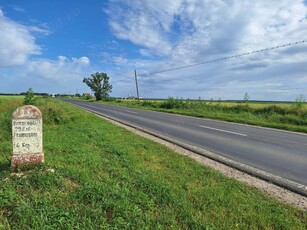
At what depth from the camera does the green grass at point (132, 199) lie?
143 inches

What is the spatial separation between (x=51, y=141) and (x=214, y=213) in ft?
22.1

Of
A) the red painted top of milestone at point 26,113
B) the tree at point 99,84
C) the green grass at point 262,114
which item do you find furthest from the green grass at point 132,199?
the tree at point 99,84

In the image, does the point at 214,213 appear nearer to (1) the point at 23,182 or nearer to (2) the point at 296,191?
(2) the point at 296,191

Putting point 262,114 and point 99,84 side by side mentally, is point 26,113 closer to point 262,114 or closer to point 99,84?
point 262,114

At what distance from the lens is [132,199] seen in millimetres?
4281

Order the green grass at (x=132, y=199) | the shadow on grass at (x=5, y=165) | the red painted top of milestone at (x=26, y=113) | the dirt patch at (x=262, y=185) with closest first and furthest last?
1. the green grass at (x=132, y=199)
2. the dirt patch at (x=262, y=185)
3. the red painted top of milestone at (x=26, y=113)
4. the shadow on grass at (x=5, y=165)

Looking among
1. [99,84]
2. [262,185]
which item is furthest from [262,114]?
[99,84]

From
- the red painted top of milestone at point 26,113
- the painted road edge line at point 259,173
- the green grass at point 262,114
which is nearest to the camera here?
the painted road edge line at point 259,173

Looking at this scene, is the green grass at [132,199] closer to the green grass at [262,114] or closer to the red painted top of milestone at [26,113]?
the red painted top of milestone at [26,113]

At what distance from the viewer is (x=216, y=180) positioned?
18.0 feet

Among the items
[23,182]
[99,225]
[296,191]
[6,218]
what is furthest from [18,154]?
[296,191]

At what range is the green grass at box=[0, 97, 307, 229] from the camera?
11.9 ft

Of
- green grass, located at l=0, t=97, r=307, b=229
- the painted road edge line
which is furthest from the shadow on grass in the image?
the painted road edge line

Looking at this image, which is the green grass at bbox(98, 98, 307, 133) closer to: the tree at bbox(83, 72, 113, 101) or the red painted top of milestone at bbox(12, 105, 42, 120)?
the red painted top of milestone at bbox(12, 105, 42, 120)
